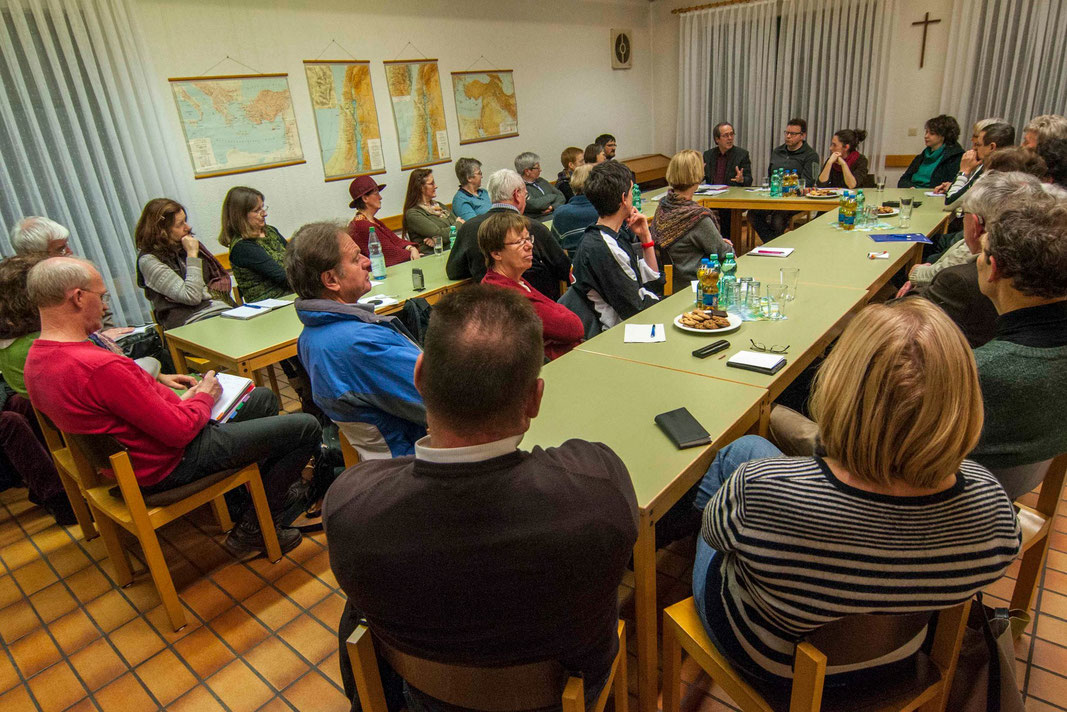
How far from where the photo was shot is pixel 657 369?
2080 mm

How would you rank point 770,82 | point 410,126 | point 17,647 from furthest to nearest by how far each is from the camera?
point 770,82, point 410,126, point 17,647

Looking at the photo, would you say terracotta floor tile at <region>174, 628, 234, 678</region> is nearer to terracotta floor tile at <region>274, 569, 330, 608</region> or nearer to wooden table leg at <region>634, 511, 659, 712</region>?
terracotta floor tile at <region>274, 569, 330, 608</region>

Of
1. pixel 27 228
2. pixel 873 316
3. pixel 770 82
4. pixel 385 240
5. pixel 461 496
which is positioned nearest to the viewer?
pixel 461 496

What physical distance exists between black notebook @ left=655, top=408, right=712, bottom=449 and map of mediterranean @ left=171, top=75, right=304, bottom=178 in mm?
4190

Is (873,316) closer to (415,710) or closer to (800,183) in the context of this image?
(415,710)

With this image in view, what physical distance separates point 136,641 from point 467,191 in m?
4.03

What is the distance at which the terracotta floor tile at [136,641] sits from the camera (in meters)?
1.99

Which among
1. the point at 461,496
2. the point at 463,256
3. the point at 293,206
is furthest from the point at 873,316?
the point at 293,206

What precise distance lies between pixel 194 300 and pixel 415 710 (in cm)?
299

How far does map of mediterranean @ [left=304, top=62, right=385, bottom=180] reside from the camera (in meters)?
5.03

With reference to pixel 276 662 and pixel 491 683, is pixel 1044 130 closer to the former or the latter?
pixel 491 683

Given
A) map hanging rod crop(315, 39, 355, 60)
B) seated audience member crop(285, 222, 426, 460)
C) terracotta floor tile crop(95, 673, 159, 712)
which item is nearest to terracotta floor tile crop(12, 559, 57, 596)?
terracotta floor tile crop(95, 673, 159, 712)

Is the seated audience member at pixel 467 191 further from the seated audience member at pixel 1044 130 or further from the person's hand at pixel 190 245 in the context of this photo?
the seated audience member at pixel 1044 130

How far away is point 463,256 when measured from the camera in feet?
11.6
